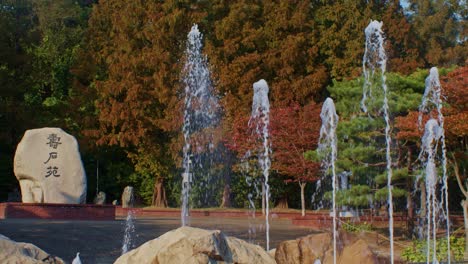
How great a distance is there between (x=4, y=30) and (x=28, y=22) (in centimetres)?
897

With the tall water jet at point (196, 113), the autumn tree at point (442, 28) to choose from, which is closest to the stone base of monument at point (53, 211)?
the tall water jet at point (196, 113)

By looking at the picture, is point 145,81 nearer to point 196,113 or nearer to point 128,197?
point 196,113

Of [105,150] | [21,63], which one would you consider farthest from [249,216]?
[21,63]

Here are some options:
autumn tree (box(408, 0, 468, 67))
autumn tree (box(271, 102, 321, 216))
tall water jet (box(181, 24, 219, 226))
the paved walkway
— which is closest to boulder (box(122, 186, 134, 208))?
tall water jet (box(181, 24, 219, 226))

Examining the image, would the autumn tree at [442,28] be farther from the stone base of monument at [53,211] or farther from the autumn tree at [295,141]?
the stone base of monument at [53,211]

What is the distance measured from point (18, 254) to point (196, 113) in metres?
18.8

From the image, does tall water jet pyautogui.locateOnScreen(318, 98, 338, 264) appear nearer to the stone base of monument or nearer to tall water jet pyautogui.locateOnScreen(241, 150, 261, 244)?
tall water jet pyautogui.locateOnScreen(241, 150, 261, 244)

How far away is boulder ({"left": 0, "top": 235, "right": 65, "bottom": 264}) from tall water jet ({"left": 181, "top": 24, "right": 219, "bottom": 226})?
17.2 meters

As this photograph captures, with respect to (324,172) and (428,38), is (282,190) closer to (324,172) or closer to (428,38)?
(324,172)

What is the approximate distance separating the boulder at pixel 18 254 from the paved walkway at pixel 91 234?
4000 mm

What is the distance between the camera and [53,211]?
20.1m

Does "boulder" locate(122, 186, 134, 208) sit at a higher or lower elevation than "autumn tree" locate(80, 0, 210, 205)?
lower

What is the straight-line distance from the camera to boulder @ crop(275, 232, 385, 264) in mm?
10469

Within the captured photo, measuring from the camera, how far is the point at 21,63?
2892 cm
